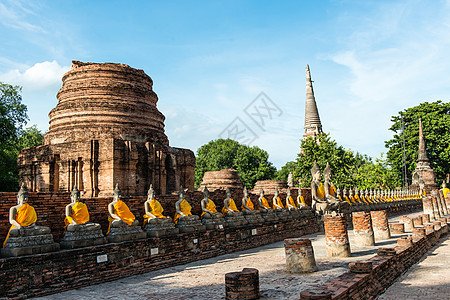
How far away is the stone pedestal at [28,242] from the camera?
7.08 metres

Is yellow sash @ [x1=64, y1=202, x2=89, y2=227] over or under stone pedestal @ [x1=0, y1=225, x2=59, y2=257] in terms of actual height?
over

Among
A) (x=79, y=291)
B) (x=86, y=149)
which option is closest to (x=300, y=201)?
A: (x=86, y=149)

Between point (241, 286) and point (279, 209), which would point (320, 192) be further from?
point (241, 286)

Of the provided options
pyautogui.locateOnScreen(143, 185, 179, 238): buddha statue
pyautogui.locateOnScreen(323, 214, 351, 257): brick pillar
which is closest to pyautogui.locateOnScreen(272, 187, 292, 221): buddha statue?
pyautogui.locateOnScreen(323, 214, 351, 257): brick pillar

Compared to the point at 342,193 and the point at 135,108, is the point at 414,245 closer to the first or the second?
the point at 135,108

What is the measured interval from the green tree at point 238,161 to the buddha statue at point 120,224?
140 feet

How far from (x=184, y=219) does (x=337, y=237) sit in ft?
13.3

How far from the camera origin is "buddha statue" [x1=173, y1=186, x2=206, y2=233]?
10.9 meters

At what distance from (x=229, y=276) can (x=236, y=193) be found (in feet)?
30.8

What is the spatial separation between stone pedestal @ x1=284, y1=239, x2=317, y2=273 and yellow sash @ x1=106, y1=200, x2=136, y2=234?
3700mm

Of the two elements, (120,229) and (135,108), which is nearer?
(120,229)

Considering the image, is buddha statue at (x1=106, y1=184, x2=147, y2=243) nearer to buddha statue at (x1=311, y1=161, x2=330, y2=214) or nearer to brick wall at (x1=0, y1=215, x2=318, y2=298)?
brick wall at (x1=0, y1=215, x2=318, y2=298)

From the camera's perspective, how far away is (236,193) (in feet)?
51.6

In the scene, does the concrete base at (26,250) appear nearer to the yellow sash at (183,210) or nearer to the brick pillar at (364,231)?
the yellow sash at (183,210)
